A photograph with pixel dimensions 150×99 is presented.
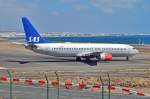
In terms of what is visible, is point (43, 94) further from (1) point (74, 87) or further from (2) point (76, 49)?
(2) point (76, 49)

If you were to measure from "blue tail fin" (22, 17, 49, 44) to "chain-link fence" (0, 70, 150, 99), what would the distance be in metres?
20.0

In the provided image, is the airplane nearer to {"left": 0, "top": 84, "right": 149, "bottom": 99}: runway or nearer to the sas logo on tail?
the sas logo on tail

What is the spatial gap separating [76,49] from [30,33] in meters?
7.43

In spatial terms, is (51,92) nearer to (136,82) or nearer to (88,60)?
(136,82)

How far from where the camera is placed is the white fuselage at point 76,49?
244 ft

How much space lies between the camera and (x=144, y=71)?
195ft

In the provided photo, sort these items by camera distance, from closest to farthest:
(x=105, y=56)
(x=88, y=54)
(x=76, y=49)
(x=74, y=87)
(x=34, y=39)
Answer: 1. (x=74, y=87)
2. (x=105, y=56)
3. (x=34, y=39)
4. (x=88, y=54)
5. (x=76, y=49)

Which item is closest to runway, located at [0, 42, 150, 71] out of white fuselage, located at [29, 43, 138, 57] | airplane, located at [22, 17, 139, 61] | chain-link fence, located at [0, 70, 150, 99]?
airplane, located at [22, 17, 139, 61]

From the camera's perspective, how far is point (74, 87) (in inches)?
1657

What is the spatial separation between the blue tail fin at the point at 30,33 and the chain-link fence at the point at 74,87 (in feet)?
65.5

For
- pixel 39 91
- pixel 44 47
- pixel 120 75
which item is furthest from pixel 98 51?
pixel 39 91

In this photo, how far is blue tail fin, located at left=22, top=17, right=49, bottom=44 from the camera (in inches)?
2931

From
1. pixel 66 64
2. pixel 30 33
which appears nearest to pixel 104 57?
pixel 66 64

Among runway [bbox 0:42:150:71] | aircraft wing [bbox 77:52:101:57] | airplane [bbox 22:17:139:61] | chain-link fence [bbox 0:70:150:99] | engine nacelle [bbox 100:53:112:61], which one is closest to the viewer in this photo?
chain-link fence [bbox 0:70:150:99]
